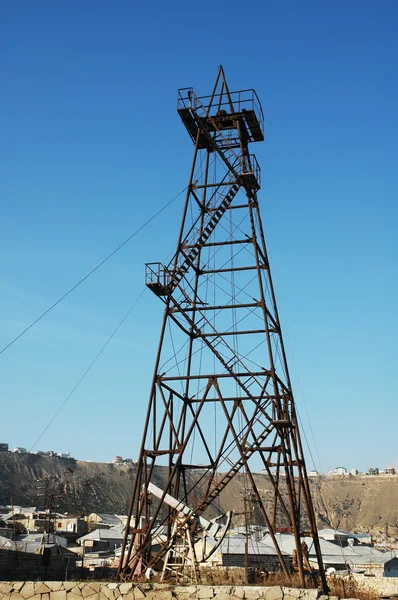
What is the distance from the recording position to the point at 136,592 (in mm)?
18531

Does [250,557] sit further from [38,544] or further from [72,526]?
[72,526]

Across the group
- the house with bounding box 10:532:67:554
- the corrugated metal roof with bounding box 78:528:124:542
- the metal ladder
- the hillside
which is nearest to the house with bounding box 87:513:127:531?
the corrugated metal roof with bounding box 78:528:124:542

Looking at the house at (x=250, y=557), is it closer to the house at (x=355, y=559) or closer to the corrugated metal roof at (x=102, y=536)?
the house at (x=355, y=559)

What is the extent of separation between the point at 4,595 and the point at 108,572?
54.2 ft

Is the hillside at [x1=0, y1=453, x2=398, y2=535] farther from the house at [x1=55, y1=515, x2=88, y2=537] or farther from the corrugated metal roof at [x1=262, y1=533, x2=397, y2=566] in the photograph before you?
the corrugated metal roof at [x1=262, y1=533, x2=397, y2=566]

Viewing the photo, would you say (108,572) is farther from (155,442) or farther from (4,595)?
(4,595)

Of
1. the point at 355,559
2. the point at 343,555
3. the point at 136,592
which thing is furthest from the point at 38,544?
the point at 136,592

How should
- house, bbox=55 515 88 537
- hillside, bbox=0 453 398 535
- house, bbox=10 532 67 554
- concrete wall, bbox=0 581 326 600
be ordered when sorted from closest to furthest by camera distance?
1. concrete wall, bbox=0 581 326 600
2. house, bbox=10 532 67 554
3. house, bbox=55 515 88 537
4. hillside, bbox=0 453 398 535

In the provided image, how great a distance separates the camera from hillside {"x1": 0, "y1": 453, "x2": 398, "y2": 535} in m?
112

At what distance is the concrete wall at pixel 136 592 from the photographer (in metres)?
17.6

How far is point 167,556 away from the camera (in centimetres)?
2406

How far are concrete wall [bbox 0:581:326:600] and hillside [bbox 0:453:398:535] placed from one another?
86506 mm

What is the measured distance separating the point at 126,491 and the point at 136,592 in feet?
→ 362

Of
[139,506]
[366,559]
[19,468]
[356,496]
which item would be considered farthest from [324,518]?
[139,506]
